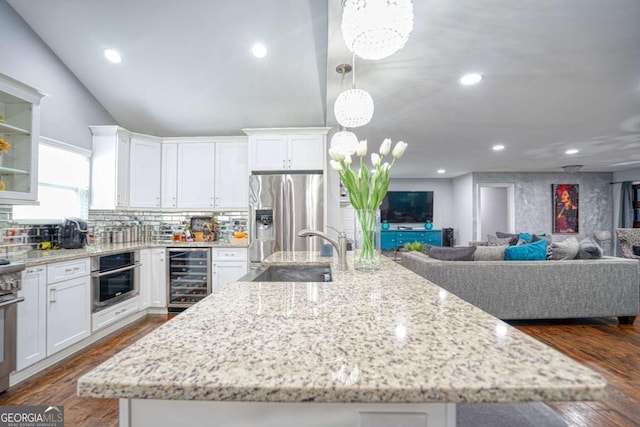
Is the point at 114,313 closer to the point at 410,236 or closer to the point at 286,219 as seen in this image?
the point at 286,219

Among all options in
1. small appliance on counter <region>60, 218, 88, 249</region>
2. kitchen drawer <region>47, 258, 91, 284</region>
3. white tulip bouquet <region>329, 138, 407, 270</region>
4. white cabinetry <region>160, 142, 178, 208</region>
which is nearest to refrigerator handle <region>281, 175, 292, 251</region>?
white cabinetry <region>160, 142, 178, 208</region>

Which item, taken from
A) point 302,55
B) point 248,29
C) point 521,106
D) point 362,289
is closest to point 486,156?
point 521,106

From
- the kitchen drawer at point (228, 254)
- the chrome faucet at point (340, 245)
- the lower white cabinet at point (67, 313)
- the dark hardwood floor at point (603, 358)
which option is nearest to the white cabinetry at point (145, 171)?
the kitchen drawer at point (228, 254)

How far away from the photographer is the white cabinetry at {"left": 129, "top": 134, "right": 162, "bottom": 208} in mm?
3785

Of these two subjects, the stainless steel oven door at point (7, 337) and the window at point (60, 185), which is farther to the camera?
the window at point (60, 185)

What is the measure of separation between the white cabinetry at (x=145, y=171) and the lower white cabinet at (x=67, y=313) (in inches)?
53.5

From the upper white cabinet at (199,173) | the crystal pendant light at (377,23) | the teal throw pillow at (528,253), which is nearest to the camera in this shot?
the crystal pendant light at (377,23)

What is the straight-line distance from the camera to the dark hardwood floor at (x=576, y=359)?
1810 millimetres

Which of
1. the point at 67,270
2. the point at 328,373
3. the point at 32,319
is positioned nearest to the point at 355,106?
the point at 328,373

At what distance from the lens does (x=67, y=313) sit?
252 centimetres

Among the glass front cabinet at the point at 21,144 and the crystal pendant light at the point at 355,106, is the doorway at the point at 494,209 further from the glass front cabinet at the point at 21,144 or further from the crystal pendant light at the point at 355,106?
the glass front cabinet at the point at 21,144

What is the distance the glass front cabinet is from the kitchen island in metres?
2.66

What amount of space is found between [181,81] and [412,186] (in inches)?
285

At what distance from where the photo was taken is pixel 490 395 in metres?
0.46
